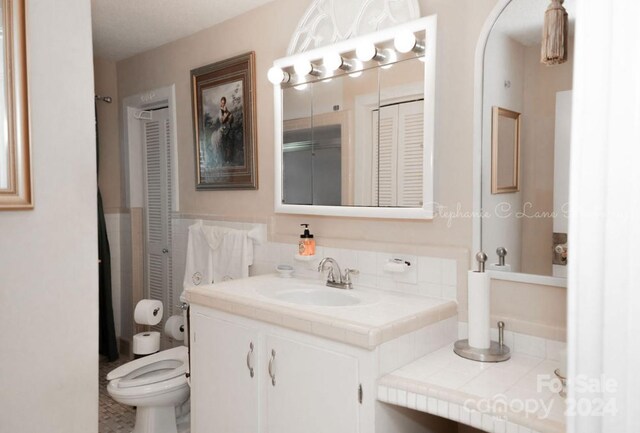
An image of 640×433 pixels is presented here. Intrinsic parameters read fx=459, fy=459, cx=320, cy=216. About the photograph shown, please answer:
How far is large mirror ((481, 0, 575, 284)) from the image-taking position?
164 cm

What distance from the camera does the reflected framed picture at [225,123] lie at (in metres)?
2.77

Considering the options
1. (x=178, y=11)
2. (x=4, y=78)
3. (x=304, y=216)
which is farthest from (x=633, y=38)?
(x=178, y=11)

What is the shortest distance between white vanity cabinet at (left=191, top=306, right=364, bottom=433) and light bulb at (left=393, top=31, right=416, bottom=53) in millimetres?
1266

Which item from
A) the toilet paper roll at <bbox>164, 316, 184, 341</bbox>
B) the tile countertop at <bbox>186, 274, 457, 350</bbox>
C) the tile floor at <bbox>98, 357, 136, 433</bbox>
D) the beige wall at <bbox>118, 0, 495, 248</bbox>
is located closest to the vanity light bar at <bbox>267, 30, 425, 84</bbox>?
the beige wall at <bbox>118, 0, 495, 248</bbox>

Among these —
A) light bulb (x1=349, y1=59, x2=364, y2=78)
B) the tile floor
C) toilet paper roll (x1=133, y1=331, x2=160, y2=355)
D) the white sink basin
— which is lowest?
the tile floor

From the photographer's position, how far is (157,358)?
2771 mm

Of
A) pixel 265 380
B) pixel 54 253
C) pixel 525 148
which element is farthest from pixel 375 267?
pixel 54 253

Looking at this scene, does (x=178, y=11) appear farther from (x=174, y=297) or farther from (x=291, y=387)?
(x=291, y=387)

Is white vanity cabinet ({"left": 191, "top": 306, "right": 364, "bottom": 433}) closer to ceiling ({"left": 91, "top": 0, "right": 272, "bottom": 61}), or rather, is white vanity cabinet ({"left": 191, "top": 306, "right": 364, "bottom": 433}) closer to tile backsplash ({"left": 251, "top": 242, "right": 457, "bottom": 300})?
tile backsplash ({"left": 251, "top": 242, "right": 457, "bottom": 300})

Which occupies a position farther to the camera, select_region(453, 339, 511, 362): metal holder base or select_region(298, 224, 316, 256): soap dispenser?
select_region(298, 224, 316, 256): soap dispenser

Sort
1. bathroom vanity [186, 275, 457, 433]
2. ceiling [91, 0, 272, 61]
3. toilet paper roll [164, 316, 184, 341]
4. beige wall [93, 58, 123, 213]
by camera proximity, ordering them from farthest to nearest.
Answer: beige wall [93, 58, 123, 213] → toilet paper roll [164, 316, 184, 341] → ceiling [91, 0, 272, 61] → bathroom vanity [186, 275, 457, 433]

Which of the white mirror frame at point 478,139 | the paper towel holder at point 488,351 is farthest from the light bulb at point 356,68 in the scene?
the paper towel holder at point 488,351

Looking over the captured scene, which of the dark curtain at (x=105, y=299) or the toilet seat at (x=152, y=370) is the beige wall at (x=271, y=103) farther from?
the toilet seat at (x=152, y=370)

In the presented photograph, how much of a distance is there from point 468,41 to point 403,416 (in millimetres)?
1462
